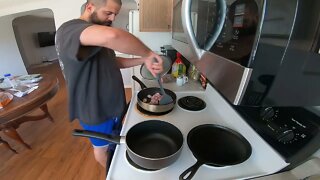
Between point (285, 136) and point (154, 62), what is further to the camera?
point (154, 62)

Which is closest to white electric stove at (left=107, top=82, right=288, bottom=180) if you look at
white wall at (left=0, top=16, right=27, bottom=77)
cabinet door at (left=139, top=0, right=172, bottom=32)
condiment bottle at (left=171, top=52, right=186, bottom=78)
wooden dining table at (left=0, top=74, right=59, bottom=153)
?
condiment bottle at (left=171, top=52, right=186, bottom=78)

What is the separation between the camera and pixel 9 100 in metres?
1.72

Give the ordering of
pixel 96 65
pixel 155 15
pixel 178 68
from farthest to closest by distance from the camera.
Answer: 1. pixel 155 15
2. pixel 178 68
3. pixel 96 65

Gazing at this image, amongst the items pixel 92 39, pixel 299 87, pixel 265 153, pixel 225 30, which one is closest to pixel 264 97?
pixel 299 87

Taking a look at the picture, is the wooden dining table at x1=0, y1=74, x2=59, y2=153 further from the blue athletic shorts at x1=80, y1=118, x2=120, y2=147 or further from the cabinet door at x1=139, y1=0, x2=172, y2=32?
the cabinet door at x1=139, y1=0, x2=172, y2=32

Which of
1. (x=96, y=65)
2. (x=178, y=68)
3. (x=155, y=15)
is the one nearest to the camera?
(x=96, y=65)

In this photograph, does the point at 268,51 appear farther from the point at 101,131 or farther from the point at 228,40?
the point at 101,131

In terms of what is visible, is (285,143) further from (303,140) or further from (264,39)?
(264,39)

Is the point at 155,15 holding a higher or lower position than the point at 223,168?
higher

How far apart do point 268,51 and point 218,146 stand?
471mm

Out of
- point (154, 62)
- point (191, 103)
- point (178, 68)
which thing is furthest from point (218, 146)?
point (178, 68)

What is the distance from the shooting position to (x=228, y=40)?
Answer: 1.49 feet

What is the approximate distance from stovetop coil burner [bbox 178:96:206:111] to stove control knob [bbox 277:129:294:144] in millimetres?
442

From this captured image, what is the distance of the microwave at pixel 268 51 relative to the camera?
0.33 metres
